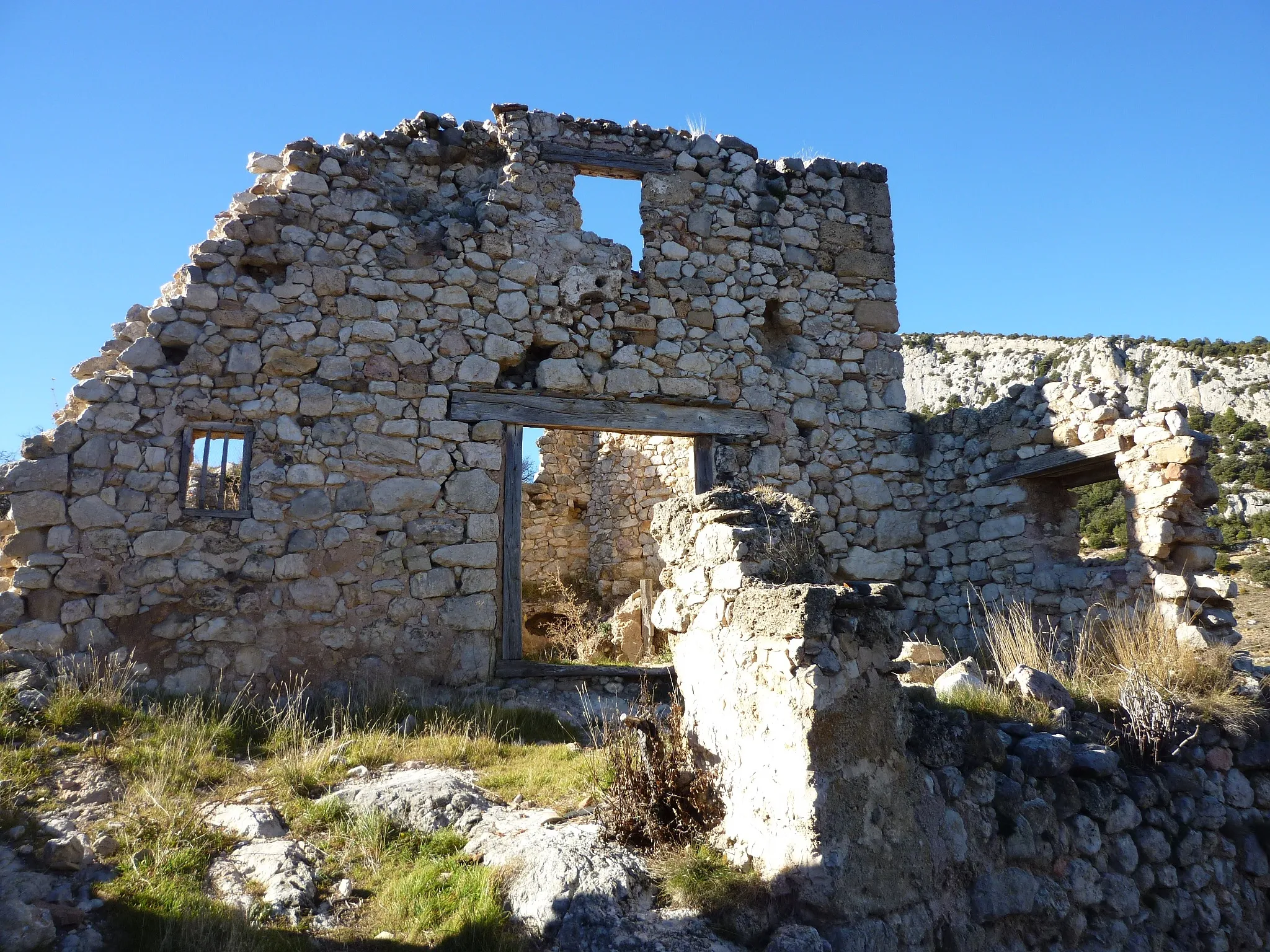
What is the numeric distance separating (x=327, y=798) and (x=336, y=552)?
2.69 meters

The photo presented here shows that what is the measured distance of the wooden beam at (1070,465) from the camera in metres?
6.95

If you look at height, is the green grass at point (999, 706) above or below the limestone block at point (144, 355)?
below

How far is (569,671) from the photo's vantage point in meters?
7.05

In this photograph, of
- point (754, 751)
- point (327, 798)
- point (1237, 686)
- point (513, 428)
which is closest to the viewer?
point (754, 751)

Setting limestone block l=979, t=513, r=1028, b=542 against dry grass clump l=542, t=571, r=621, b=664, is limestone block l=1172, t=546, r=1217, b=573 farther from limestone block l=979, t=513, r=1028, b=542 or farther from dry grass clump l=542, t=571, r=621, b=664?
dry grass clump l=542, t=571, r=621, b=664

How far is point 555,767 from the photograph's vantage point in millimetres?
5184

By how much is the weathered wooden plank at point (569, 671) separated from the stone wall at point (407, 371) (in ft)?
0.61

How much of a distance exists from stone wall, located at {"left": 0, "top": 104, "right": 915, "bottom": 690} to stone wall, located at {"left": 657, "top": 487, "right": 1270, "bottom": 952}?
3.15 metres

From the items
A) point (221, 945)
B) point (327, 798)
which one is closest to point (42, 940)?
point (221, 945)

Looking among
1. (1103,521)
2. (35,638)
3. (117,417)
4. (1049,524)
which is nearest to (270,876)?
(35,638)

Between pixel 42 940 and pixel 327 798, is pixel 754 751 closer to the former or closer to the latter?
pixel 327 798

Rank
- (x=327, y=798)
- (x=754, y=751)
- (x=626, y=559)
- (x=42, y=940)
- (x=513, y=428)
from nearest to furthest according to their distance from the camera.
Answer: (x=42, y=940) → (x=754, y=751) → (x=327, y=798) → (x=513, y=428) → (x=626, y=559)

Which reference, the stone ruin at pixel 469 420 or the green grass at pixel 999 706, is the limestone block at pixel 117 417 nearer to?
the stone ruin at pixel 469 420

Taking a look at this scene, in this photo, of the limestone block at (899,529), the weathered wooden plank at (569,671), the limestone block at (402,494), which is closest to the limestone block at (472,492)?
the limestone block at (402,494)
